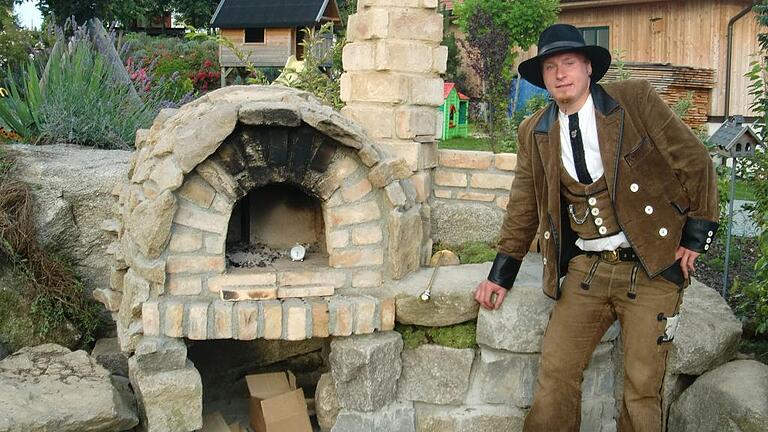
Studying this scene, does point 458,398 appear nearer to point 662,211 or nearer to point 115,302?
point 662,211

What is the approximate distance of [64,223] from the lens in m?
5.34

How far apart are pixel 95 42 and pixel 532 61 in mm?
6299

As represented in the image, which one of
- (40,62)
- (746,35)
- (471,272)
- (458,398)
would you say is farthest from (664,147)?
(746,35)

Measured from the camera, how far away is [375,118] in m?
4.59

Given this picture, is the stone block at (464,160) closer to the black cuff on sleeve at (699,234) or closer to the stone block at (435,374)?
the stone block at (435,374)

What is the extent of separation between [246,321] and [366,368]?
65 cm

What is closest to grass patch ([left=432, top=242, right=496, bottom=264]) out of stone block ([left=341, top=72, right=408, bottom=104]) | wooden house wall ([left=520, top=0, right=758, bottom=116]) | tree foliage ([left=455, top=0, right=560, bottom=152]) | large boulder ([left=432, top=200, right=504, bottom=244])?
large boulder ([left=432, top=200, right=504, bottom=244])

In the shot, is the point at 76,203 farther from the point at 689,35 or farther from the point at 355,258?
the point at 689,35

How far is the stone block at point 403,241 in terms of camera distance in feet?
13.9

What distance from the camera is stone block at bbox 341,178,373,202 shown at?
4.22 meters

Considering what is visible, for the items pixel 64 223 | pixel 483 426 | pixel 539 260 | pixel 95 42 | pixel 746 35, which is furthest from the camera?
pixel 746 35

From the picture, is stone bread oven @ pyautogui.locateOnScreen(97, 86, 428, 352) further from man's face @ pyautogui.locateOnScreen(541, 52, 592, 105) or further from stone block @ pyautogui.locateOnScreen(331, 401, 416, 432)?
man's face @ pyautogui.locateOnScreen(541, 52, 592, 105)

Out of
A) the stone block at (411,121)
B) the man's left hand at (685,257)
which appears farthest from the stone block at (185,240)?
the man's left hand at (685,257)

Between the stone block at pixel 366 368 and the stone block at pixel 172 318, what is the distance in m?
0.79
